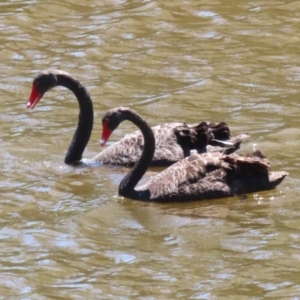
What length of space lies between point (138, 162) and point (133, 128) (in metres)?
1.92

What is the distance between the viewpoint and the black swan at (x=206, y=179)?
9930 mm

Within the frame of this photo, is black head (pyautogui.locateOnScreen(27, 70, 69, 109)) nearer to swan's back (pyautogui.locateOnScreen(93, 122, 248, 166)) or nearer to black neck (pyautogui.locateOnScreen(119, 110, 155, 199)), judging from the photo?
swan's back (pyautogui.locateOnScreen(93, 122, 248, 166))

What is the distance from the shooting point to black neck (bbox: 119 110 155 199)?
9.97 m

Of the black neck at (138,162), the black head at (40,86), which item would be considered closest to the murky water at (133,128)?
the black neck at (138,162)

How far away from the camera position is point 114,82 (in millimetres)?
13461

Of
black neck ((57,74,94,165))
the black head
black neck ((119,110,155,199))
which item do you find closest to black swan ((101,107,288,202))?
black neck ((119,110,155,199))

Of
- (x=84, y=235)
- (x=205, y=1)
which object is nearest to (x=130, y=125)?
(x=84, y=235)

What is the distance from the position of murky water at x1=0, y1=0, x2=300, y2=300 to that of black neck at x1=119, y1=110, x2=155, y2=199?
107 mm

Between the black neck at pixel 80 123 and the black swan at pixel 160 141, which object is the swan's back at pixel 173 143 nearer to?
the black swan at pixel 160 141

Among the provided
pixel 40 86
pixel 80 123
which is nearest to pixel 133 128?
pixel 80 123

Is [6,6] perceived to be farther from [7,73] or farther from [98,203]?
[98,203]

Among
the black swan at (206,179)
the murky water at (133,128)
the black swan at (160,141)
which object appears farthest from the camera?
the black swan at (160,141)

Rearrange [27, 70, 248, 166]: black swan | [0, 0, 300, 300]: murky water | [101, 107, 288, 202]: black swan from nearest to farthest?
1. [0, 0, 300, 300]: murky water
2. [101, 107, 288, 202]: black swan
3. [27, 70, 248, 166]: black swan

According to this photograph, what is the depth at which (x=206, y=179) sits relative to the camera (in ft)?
32.8
